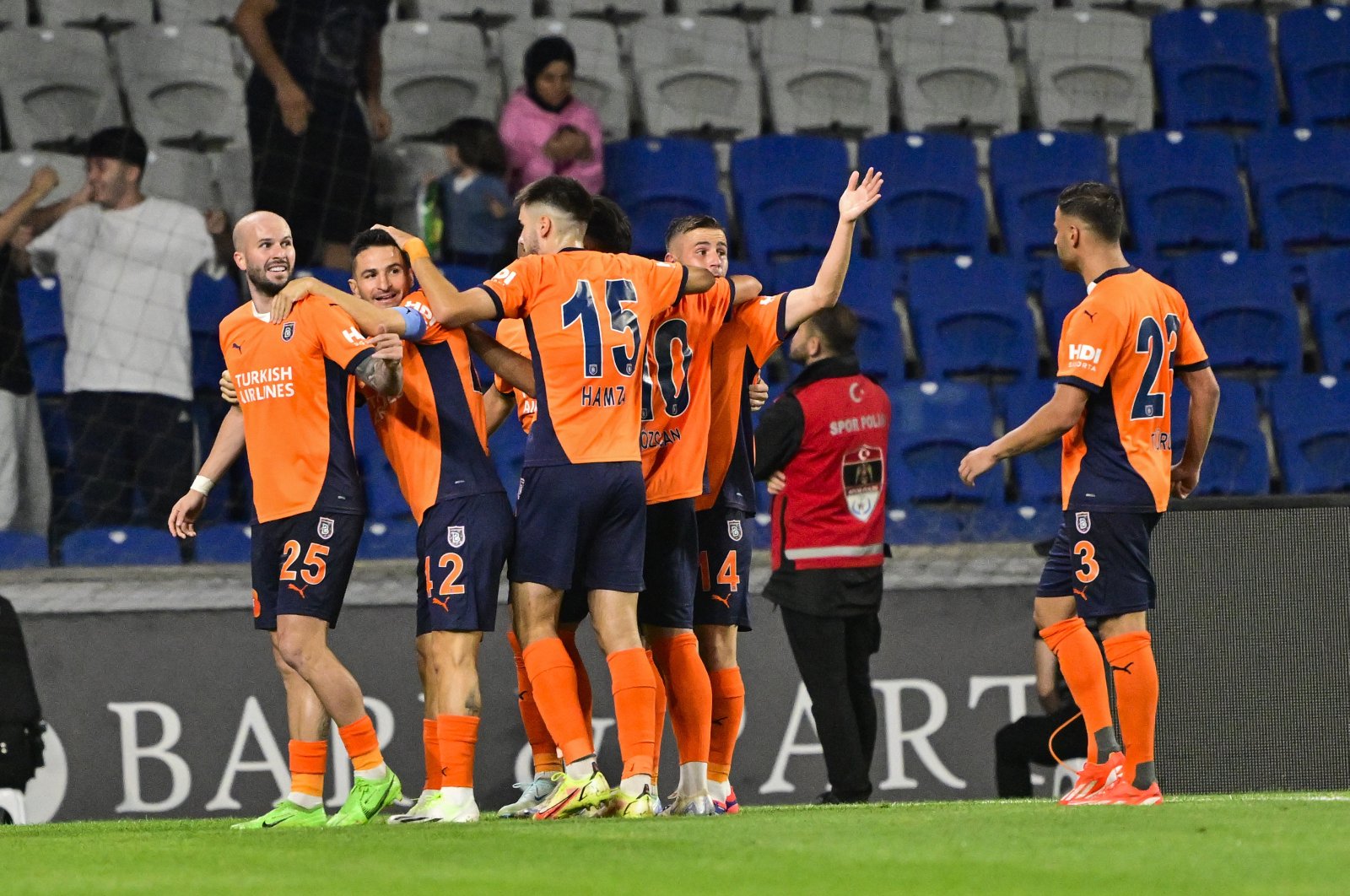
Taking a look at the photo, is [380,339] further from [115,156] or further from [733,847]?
[115,156]

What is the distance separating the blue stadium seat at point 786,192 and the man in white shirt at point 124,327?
3108 millimetres

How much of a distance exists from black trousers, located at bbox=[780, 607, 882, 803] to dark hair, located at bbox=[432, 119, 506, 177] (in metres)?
4.11

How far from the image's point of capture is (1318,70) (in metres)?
12.2

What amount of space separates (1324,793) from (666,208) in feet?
18.1

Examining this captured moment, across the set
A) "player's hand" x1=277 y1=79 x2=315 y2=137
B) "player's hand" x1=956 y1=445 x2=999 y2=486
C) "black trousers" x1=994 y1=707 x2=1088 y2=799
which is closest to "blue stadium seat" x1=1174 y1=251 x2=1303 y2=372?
"black trousers" x1=994 y1=707 x2=1088 y2=799

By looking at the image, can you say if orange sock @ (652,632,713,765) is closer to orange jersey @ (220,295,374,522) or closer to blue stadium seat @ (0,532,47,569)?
orange jersey @ (220,295,374,522)

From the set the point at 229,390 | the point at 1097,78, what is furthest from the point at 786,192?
the point at 229,390

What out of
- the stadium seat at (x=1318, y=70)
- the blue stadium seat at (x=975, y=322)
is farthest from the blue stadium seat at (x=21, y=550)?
the stadium seat at (x=1318, y=70)

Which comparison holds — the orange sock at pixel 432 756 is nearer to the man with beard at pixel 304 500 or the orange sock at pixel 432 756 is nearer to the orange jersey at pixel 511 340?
the man with beard at pixel 304 500

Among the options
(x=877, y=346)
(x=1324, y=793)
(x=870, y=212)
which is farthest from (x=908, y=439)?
(x=1324, y=793)

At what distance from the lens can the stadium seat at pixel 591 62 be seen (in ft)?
39.2

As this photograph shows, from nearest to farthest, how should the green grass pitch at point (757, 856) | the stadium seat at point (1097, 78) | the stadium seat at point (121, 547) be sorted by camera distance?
the green grass pitch at point (757, 856), the stadium seat at point (121, 547), the stadium seat at point (1097, 78)

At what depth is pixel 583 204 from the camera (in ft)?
19.3

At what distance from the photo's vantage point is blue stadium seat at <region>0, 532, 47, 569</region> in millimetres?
8453
